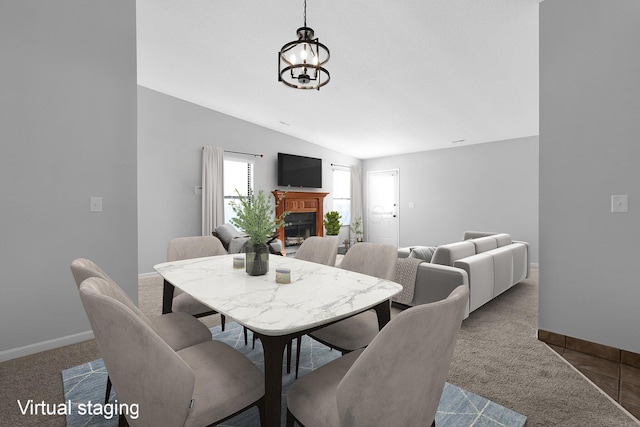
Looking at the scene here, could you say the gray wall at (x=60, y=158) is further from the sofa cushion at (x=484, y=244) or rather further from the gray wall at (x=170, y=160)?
the sofa cushion at (x=484, y=244)

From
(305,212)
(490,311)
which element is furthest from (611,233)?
(305,212)

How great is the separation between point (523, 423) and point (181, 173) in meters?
5.38

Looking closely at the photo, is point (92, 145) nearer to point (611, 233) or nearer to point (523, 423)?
point (523, 423)

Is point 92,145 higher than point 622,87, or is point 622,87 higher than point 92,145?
point 622,87

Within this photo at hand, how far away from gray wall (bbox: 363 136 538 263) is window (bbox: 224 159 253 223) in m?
3.62

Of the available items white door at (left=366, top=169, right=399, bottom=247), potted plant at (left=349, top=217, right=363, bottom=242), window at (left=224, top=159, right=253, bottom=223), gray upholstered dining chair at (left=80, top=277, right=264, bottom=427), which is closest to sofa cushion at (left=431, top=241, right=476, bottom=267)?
gray upholstered dining chair at (left=80, top=277, right=264, bottom=427)

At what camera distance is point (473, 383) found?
194 cm

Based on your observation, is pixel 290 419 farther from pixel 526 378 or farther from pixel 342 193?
pixel 342 193

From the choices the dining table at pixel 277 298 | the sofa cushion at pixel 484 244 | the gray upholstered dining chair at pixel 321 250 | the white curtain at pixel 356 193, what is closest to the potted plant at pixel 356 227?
the white curtain at pixel 356 193

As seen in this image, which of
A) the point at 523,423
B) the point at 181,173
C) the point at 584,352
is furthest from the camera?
the point at 181,173

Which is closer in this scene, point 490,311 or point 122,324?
point 122,324

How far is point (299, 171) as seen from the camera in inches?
266

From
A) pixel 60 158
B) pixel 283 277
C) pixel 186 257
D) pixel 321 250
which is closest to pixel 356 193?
pixel 321 250

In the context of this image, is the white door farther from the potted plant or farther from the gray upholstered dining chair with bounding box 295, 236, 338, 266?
the gray upholstered dining chair with bounding box 295, 236, 338, 266
